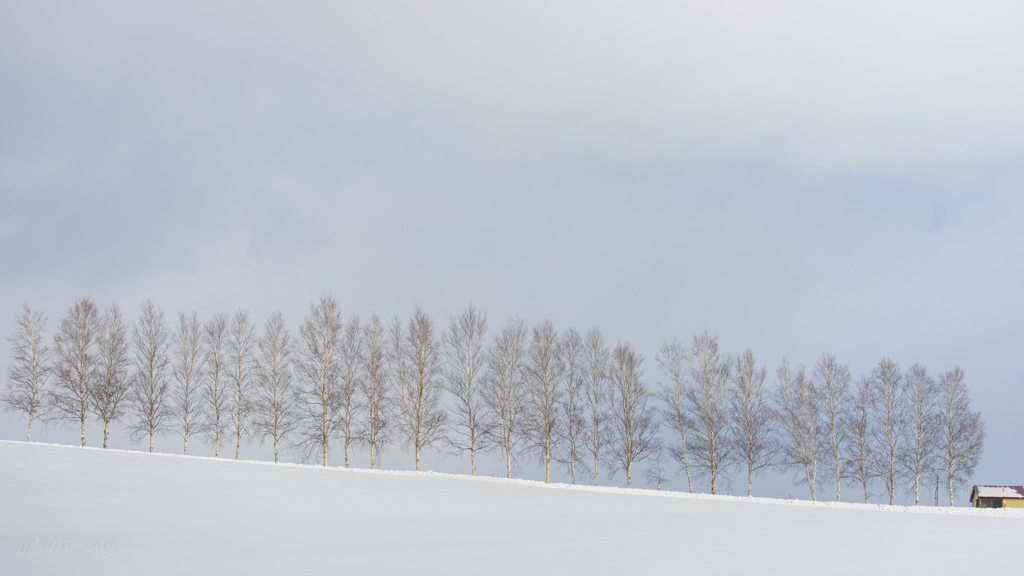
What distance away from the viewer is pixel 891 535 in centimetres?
1703

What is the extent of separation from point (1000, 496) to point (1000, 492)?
0.41 meters

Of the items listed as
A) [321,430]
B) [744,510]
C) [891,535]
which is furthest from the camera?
[321,430]

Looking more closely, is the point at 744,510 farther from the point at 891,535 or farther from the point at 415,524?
the point at 415,524

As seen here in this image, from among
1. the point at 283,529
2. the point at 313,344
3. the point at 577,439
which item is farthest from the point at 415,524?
the point at 313,344

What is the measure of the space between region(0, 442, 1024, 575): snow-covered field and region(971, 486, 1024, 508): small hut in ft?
118

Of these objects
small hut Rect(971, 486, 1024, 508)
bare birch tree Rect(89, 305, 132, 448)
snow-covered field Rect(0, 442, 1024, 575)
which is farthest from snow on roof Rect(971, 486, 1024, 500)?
bare birch tree Rect(89, 305, 132, 448)

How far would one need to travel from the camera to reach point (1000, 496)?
5022 centimetres

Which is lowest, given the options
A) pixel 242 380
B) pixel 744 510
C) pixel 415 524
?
pixel 744 510

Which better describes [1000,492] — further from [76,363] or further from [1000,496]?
[76,363]

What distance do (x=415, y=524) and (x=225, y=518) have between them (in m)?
4.34

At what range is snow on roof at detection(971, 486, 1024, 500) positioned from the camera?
50.0 metres

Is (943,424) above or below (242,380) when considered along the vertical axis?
below

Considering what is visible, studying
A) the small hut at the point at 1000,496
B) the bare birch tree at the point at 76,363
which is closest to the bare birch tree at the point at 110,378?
the bare birch tree at the point at 76,363

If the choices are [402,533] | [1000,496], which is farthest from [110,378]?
[1000,496]
